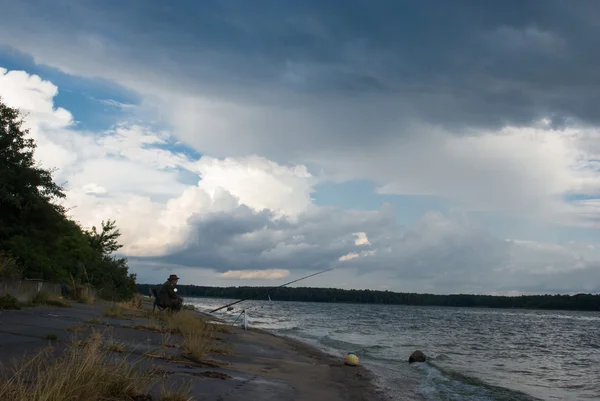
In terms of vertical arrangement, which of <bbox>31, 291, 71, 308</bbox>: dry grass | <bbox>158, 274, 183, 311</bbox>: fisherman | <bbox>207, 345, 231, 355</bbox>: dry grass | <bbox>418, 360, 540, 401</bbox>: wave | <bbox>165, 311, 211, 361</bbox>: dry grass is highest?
<bbox>158, 274, 183, 311</bbox>: fisherman

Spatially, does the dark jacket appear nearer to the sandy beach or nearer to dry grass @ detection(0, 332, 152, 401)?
the sandy beach

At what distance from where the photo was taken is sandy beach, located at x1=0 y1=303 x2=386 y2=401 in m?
7.65

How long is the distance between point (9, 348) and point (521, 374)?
1938 centimetres

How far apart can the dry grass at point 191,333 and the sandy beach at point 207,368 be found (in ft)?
0.73

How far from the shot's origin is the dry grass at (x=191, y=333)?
1036 cm

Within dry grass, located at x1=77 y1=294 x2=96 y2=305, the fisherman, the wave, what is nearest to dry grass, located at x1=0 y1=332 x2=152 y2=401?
the wave

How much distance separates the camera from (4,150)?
79.5ft

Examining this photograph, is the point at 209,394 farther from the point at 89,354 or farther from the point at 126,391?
the point at 89,354

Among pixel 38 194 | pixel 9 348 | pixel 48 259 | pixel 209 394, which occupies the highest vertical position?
pixel 38 194

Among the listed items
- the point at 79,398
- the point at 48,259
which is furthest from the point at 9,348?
the point at 48,259

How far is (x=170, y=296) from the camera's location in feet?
60.3

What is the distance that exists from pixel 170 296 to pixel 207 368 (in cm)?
915

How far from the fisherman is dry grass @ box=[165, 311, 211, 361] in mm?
1238

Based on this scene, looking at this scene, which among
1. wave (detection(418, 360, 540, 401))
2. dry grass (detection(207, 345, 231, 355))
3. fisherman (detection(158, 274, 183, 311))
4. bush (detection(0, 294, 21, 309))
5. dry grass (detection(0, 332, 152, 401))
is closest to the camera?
dry grass (detection(0, 332, 152, 401))
